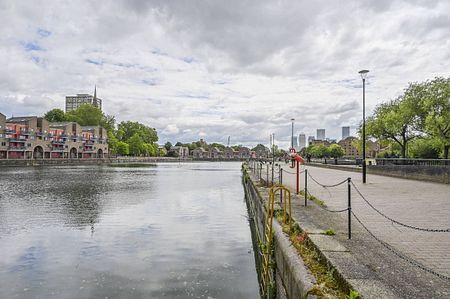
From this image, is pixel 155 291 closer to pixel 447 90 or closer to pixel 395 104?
pixel 447 90

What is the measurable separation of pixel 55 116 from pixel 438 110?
375ft

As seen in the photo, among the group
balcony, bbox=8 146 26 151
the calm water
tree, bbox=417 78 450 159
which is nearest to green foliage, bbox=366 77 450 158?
tree, bbox=417 78 450 159

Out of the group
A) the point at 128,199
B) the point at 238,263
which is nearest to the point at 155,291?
the point at 238,263

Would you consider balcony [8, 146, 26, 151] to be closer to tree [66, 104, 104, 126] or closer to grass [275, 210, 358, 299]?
tree [66, 104, 104, 126]

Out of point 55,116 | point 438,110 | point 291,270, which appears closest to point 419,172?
point 438,110

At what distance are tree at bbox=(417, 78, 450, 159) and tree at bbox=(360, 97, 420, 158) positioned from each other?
6.60ft

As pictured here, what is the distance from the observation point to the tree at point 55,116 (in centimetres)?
11475

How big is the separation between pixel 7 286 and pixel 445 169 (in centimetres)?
2034

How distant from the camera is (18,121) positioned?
9425cm

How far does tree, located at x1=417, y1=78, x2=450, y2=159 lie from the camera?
28.6m

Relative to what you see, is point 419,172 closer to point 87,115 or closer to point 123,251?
point 123,251

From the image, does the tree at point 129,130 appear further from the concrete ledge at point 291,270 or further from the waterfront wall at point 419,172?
the concrete ledge at point 291,270

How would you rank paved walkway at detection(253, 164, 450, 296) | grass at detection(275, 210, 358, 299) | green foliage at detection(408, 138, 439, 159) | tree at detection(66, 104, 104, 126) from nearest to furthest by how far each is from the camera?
grass at detection(275, 210, 358, 299) < paved walkway at detection(253, 164, 450, 296) < green foliage at detection(408, 138, 439, 159) < tree at detection(66, 104, 104, 126)

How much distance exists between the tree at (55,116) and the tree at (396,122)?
10362cm
